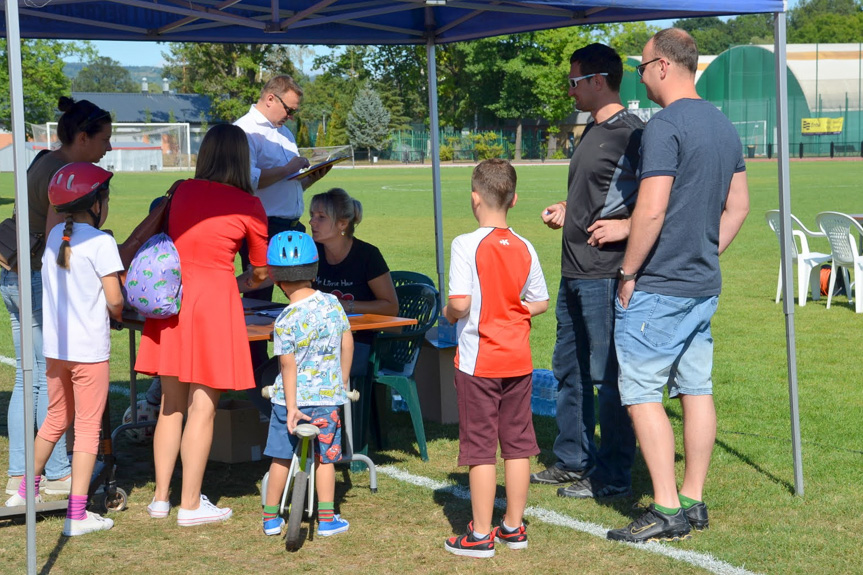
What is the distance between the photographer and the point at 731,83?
71438 mm

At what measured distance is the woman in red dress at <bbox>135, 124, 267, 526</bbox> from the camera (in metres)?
4.63

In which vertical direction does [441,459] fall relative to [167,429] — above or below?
below

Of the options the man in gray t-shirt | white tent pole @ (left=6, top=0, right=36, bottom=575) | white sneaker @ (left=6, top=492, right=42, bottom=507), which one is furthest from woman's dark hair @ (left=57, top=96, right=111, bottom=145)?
the man in gray t-shirt

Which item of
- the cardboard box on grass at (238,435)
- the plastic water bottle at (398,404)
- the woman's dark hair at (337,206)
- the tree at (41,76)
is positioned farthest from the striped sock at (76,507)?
the tree at (41,76)

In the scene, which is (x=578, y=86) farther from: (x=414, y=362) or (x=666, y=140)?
(x=414, y=362)

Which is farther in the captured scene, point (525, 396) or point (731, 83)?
point (731, 83)

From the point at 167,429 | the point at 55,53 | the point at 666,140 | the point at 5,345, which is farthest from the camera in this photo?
the point at 55,53

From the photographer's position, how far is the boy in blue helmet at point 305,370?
4.47 m

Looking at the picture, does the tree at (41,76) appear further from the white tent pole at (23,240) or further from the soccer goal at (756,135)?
the white tent pole at (23,240)

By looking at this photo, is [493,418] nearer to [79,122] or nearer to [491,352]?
[491,352]

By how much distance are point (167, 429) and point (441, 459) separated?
175 centimetres

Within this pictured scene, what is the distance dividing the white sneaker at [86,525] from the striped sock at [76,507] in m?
0.01

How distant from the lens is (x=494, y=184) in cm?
434

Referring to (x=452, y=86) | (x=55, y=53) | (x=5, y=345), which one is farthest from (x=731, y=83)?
(x=5, y=345)
